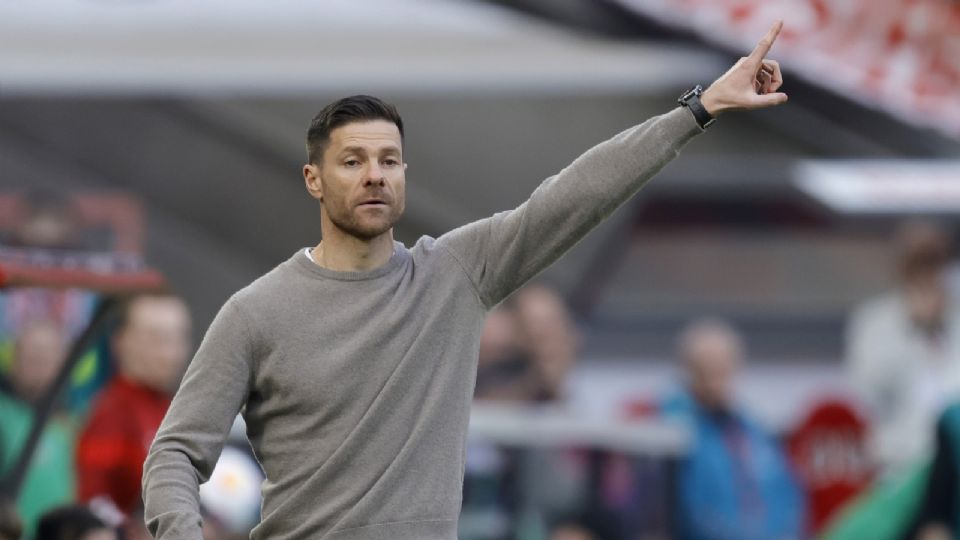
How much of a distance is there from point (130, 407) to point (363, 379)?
2.36 m

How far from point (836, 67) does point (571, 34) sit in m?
1.62

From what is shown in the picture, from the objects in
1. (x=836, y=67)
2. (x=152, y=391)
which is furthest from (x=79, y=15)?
(x=152, y=391)

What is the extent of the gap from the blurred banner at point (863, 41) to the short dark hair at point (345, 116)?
335 inches

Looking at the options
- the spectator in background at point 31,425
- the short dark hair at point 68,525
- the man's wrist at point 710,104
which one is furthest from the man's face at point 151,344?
the man's wrist at point 710,104

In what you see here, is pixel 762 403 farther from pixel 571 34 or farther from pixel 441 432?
pixel 441 432

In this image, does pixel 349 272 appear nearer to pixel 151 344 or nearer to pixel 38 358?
pixel 38 358

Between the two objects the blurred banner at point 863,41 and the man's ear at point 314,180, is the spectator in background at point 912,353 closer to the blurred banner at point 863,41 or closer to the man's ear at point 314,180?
the blurred banner at point 863,41

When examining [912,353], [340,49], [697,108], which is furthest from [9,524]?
[340,49]

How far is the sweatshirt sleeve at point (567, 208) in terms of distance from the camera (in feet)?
11.6

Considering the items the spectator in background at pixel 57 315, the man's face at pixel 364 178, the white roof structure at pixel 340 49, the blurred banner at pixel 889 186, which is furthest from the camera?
the white roof structure at pixel 340 49

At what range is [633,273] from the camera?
472 inches

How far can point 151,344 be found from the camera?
588cm

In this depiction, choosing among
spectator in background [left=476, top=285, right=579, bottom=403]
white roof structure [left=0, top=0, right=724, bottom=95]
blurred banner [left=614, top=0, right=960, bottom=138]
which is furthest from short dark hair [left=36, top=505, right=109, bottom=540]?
blurred banner [left=614, top=0, right=960, bottom=138]

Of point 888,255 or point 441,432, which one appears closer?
point 441,432
